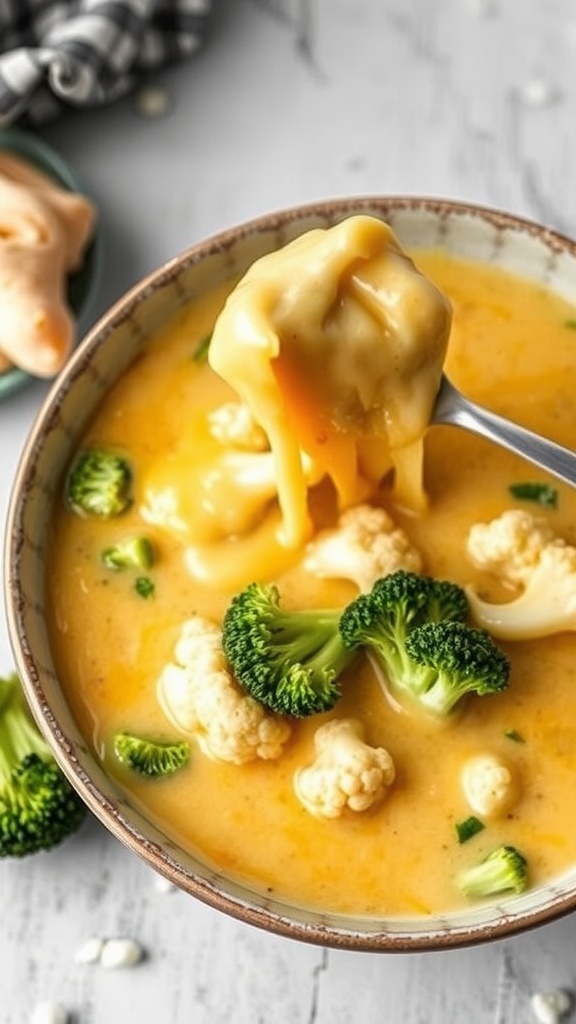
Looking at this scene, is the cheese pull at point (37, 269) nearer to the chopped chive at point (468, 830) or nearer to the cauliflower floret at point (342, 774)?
the cauliflower floret at point (342, 774)

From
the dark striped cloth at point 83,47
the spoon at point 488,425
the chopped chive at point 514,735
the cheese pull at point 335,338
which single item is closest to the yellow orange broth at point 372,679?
the chopped chive at point 514,735

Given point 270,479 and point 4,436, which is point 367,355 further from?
point 4,436

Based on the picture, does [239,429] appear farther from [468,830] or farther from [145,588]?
[468,830]

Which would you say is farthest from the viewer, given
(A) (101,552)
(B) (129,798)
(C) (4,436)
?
(C) (4,436)

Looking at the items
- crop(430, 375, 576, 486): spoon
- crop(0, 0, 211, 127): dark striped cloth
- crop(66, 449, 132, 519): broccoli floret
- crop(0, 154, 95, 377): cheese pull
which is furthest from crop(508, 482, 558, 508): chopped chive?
crop(0, 0, 211, 127): dark striped cloth

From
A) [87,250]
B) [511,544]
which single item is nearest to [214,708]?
[511,544]

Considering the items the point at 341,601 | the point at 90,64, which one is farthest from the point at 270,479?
the point at 90,64
